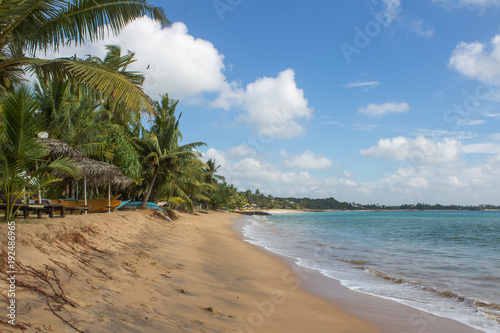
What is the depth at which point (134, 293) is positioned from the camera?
4.43 meters

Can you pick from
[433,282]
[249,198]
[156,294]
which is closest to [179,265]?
[156,294]

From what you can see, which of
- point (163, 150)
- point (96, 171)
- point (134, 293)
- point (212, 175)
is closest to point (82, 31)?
point (134, 293)

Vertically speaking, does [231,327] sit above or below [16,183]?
below

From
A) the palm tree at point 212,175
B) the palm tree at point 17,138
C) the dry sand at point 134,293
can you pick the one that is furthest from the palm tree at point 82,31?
the palm tree at point 212,175

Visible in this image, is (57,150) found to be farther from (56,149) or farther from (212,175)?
(212,175)

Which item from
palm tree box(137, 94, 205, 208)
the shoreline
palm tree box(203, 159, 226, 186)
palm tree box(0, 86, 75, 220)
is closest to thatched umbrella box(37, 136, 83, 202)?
the shoreline

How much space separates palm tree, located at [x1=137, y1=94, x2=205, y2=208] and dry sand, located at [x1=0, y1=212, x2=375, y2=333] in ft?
37.4

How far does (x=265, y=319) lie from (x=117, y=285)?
2138 millimetres

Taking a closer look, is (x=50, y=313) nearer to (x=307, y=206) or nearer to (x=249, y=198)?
(x=249, y=198)

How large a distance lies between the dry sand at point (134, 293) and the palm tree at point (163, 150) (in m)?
11.4

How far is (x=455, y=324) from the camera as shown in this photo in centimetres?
509

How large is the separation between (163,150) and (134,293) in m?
16.0

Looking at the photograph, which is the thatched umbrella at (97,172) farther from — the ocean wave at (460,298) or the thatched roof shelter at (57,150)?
the ocean wave at (460,298)

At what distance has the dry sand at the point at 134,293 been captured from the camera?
333 centimetres
